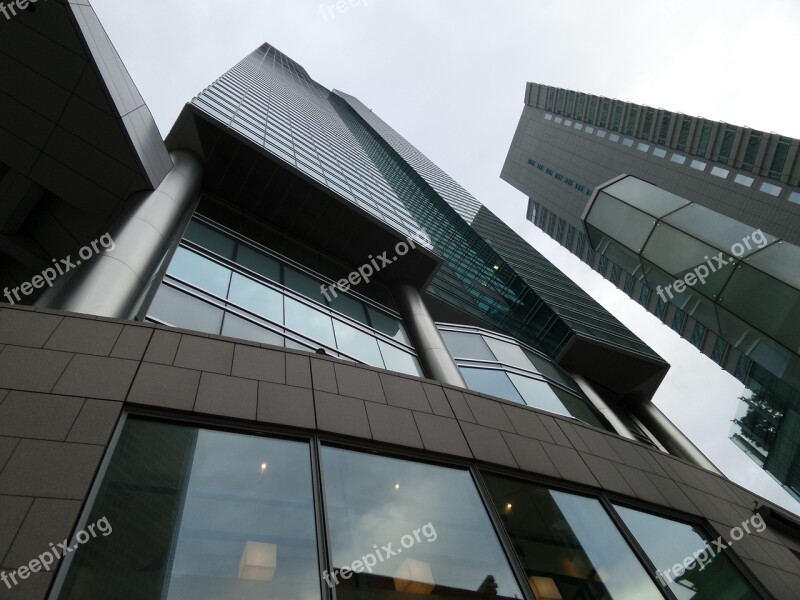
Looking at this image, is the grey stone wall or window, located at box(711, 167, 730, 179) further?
window, located at box(711, 167, 730, 179)

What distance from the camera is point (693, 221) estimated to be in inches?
274

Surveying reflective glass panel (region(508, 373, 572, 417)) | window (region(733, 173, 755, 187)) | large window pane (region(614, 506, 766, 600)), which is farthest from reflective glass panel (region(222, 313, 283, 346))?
window (region(733, 173, 755, 187))

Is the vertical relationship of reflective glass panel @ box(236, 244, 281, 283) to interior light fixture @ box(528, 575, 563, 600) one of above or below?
below

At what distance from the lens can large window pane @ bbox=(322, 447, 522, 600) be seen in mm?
5867

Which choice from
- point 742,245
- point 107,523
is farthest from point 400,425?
point 742,245

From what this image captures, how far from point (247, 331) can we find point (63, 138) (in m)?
5.76

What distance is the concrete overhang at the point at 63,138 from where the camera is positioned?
32.7 feet

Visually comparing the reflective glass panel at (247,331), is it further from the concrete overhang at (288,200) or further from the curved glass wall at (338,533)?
the concrete overhang at (288,200)

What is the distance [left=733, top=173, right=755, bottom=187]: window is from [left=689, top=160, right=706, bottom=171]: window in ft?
16.4

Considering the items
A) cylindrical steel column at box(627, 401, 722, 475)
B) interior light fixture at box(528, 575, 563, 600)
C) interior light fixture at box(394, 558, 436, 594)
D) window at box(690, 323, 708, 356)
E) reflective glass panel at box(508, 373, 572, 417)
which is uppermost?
window at box(690, 323, 708, 356)

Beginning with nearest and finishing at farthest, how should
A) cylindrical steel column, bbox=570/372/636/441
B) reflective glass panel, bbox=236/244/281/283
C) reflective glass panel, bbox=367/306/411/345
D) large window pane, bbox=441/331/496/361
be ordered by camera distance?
1. reflective glass panel, bbox=236/244/281/283
2. reflective glass panel, bbox=367/306/411/345
3. large window pane, bbox=441/331/496/361
4. cylindrical steel column, bbox=570/372/636/441

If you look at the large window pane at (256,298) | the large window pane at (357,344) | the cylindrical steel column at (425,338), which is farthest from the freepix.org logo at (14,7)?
the cylindrical steel column at (425,338)

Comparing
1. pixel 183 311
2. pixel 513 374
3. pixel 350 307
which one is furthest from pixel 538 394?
pixel 183 311

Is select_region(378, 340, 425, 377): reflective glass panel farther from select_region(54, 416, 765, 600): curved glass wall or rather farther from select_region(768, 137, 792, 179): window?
select_region(768, 137, 792, 179): window
